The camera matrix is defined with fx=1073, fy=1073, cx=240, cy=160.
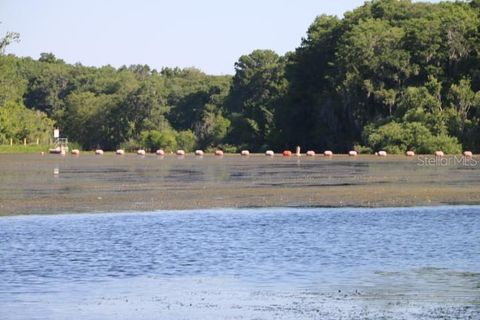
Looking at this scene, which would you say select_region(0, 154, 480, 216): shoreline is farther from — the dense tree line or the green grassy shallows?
the green grassy shallows

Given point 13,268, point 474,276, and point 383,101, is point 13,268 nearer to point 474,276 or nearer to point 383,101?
point 474,276

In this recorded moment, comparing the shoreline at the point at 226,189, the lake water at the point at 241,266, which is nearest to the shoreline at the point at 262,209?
the shoreline at the point at 226,189

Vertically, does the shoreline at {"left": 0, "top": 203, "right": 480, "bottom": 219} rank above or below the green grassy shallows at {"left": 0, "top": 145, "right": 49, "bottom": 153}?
below

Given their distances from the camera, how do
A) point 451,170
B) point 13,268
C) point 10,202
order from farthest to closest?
point 451,170 → point 10,202 → point 13,268

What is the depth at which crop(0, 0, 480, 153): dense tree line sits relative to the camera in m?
90.2

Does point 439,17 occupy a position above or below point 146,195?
above

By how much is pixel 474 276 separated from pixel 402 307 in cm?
339

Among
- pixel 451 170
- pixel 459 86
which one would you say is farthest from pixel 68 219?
pixel 459 86

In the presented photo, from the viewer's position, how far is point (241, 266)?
20172 mm

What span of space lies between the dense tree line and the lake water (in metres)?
61.0

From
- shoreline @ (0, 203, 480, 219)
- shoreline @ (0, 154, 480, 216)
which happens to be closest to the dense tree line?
shoreline @ (0, 154, 480, 216)

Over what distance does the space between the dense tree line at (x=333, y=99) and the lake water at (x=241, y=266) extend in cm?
6101

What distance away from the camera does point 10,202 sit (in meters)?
34.5

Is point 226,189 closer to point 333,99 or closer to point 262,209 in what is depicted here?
point 262,209
